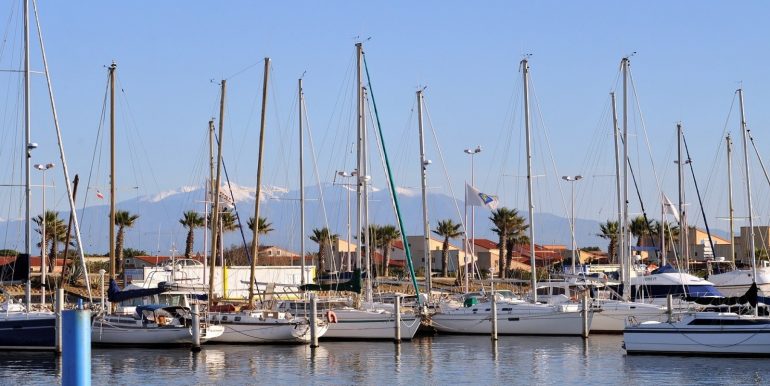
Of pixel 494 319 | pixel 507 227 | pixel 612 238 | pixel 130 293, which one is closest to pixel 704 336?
pixel 494 319

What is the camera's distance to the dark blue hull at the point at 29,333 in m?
43.8

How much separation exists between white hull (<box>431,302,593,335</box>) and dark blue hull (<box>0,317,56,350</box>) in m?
17.7

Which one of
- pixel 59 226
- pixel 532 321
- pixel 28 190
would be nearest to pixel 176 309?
pixel 28 190

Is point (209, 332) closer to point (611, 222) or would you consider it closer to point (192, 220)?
point (192, 220)

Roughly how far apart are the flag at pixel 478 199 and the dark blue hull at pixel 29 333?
24730 mm

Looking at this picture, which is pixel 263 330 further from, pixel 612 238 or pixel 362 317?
pixel 612 238

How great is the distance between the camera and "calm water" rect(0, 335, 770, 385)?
37.0 metres

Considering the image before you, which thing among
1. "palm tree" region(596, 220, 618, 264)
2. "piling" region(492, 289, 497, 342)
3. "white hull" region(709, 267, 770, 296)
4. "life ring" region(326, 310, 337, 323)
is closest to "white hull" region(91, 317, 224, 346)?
"life ring" region(326, 310, 337, 323)

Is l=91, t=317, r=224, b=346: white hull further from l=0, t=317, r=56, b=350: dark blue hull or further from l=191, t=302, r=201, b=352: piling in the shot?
l=0, t=317, r=56, b=350: dark blue hull

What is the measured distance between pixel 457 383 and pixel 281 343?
12929 millimetres

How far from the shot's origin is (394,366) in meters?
41.1

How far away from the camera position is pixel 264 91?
54.6 m

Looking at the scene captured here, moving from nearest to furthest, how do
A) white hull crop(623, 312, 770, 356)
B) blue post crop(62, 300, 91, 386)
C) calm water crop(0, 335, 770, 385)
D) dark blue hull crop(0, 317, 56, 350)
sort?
blue post crop(62, 300, 91, 386) < calm water crop(0, 335, 770, 385) < white hull crop(623, 312, 770, 356) < dark blue hull crop(0, 317, 56, 350)

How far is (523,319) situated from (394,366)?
12.6 m
